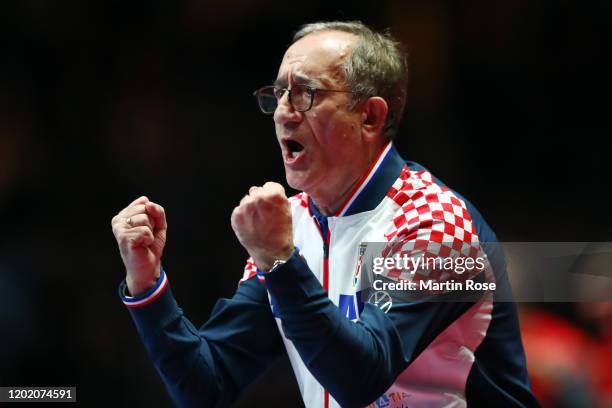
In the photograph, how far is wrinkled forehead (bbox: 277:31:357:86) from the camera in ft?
7.18

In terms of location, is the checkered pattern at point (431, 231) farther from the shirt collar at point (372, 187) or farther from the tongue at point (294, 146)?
the tongue at point (294, 146)

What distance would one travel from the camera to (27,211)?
381cm

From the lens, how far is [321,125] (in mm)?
2178

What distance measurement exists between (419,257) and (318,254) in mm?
396

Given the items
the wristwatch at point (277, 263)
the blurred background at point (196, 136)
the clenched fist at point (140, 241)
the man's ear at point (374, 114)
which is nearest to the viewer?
the wristwatch at point (277, 263)

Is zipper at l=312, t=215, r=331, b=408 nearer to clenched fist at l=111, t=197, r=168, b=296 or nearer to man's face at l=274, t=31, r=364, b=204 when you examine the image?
man's face at l=274, t=31, r=364, b=204

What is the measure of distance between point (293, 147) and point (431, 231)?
47 centimetres

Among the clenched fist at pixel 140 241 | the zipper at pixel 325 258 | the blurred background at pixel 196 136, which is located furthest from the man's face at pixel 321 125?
the blurred background at pixel 196 136

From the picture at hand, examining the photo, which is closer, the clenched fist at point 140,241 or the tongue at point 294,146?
the clenched fist at point 140,241

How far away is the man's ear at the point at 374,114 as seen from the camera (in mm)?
2250

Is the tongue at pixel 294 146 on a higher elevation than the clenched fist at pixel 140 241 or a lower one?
higher

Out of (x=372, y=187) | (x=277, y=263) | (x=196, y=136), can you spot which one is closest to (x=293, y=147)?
(x=372, y=187)

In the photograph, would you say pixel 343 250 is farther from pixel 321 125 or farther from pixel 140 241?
pixel 140 241

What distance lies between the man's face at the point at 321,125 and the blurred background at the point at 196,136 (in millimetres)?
1501
